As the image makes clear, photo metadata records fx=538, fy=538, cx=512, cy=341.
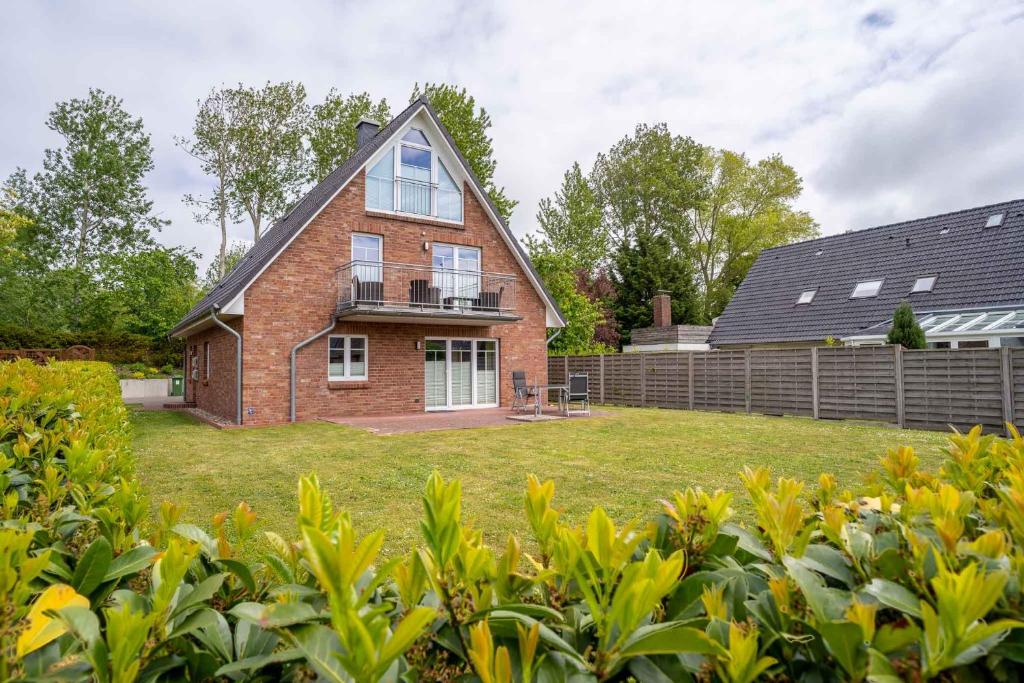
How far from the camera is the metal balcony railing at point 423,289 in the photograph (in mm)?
13570

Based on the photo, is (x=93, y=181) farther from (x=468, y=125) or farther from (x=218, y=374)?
(x=218, y=374)

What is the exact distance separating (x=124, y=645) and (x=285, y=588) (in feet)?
0.76

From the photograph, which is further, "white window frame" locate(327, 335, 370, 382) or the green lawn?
"white window frame" locate(327, 335, 370, 382)

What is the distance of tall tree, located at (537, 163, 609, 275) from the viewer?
34.1 m

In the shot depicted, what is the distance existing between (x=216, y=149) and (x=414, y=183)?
1977 cm

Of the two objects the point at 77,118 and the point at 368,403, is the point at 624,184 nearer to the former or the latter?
the point at 368,403

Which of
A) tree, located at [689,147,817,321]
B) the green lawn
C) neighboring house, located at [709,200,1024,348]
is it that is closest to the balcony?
the green lawn

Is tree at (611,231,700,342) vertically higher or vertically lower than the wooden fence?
higher

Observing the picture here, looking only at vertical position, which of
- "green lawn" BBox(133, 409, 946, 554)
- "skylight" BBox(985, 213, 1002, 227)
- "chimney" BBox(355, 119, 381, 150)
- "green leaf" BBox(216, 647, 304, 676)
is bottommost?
"green lawn" BBox(133, 409, 946, 554)

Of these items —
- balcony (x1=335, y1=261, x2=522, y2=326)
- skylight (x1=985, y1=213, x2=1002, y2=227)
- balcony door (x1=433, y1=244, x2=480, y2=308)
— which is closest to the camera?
balcony (x1=335, y1=261, x2=522, y2=326)

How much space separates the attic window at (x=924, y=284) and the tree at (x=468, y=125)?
16163 mm

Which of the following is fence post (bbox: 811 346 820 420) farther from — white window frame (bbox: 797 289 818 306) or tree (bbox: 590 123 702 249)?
tree (bbox: 590 123 702 249)

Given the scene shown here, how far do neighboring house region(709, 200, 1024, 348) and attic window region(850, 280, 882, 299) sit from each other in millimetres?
34

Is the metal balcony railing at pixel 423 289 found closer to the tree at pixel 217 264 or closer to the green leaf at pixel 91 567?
the green leaf at pixel 91 567
